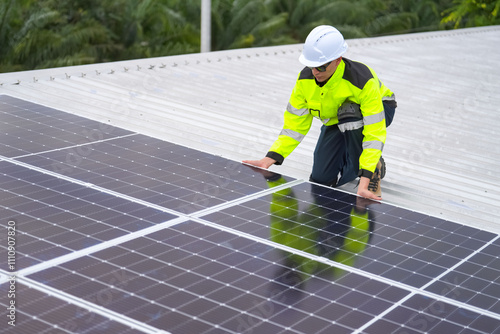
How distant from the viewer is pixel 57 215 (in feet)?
19.0

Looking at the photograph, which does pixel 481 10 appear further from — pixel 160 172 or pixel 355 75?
pixel 160 172

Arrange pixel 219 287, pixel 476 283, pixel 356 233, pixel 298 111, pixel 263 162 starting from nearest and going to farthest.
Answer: pixel 219 287
pixel 476 283
pixel 356 233
pixel 298 111
pixel 263 162

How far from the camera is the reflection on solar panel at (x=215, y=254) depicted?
14.6 ft

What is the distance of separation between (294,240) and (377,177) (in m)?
1.71

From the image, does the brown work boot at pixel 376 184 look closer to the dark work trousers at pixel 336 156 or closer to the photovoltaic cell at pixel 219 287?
the dark work trousers at pixel 336 156

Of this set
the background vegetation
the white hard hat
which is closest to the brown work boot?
the white hard hat

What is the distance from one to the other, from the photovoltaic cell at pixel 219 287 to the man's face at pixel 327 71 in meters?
1.83

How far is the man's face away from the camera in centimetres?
657

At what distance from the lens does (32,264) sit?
492cm

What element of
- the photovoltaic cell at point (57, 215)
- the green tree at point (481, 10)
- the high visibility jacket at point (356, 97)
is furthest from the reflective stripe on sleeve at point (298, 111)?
the green tree at point (481, 10)

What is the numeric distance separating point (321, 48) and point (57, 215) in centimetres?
256

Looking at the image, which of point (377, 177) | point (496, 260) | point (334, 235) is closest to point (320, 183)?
point (377, 177)

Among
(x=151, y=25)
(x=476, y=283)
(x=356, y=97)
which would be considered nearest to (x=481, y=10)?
(x=151, y=25)

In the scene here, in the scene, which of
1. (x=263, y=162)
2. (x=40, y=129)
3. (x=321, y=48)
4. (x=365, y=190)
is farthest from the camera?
(x=40, y=129)
